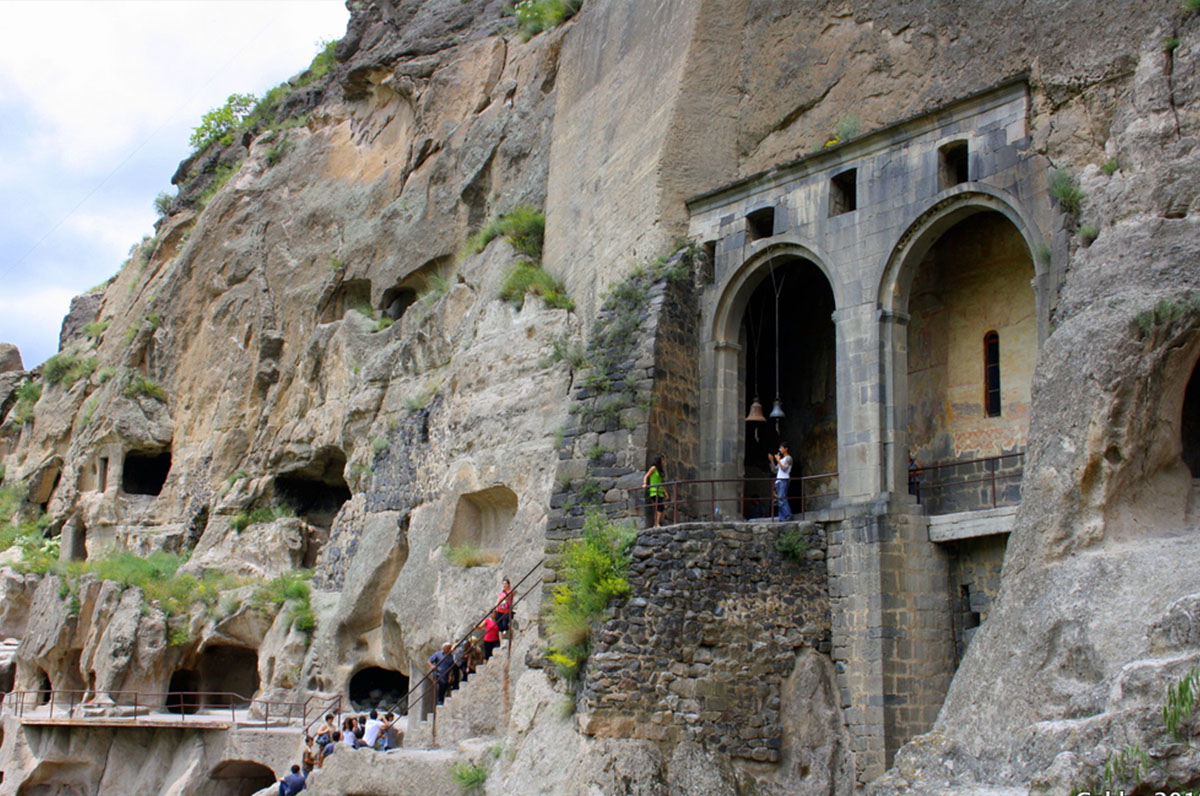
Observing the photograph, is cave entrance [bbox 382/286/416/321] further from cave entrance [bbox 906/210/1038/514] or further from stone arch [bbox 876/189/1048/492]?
stone arch [bbox 876/189/1048/492]

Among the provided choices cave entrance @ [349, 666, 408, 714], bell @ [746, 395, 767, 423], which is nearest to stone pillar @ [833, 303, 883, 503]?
bell @ [746, 395, 767, 423]

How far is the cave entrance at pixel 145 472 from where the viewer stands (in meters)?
31.3

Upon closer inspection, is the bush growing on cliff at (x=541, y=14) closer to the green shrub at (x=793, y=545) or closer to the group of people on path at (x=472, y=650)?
the group of people on path at (x=472, y=650)

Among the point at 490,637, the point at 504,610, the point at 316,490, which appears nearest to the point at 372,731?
the point at 490,637

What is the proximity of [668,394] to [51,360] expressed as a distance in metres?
27.6

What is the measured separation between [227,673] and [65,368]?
48.0 ft

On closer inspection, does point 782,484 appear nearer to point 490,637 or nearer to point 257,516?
point 490,637

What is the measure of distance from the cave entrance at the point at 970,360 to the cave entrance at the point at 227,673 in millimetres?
16275

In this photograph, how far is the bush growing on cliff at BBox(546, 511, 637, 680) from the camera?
13602 mm

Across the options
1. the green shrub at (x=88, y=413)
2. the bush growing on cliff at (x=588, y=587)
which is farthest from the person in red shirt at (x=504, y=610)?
the green shrub at (x=88, y=413)

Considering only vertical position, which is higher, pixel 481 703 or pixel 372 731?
pixel 481 703

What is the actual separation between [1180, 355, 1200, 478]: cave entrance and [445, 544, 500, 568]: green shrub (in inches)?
402

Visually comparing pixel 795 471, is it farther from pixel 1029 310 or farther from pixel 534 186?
pixel 534 186

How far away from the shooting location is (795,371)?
1777 cm
